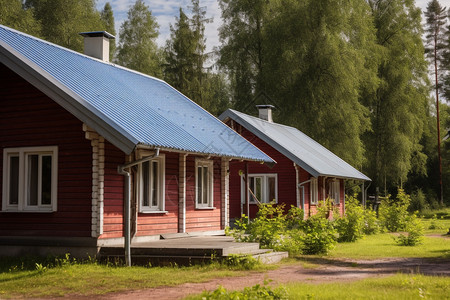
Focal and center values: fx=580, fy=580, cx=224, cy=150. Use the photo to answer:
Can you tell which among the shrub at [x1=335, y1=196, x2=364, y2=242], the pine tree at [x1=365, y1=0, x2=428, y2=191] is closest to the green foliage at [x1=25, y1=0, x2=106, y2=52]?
the pine tree at [x1=365, y1=0, x2=428, y2=191]

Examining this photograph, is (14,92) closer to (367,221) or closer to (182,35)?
(367,221)

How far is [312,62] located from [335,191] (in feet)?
31.3

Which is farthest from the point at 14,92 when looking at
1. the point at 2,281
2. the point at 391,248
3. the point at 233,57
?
the point at 233,57

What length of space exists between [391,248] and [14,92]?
1250 cm

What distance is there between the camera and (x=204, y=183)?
740 inches

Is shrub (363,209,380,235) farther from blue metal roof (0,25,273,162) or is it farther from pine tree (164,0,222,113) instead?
pine tree (164,0,222,113)

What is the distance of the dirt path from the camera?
10141 mm

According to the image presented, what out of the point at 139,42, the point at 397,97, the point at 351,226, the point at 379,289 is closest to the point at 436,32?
the point at 397,97

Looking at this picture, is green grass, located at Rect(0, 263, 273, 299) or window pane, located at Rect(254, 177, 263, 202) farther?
window pane, located at Rect(254, 177, 263, 202)

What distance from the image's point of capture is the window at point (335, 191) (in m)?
32.5

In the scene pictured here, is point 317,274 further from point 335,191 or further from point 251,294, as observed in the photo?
point 335,191

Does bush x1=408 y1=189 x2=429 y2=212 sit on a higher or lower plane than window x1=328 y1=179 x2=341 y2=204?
lower

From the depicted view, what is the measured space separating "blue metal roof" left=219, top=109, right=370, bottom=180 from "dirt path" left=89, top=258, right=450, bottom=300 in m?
10.3

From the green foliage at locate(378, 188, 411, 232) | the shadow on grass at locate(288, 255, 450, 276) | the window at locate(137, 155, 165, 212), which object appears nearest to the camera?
the shadow on grass at locate(288, 255, 450, 276)
